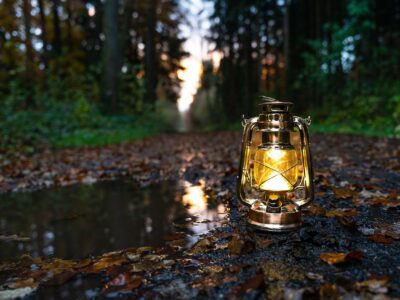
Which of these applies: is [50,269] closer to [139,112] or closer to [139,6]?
[139,112]

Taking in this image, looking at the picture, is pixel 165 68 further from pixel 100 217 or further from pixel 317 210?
pixel 317 210

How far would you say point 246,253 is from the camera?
74.9 inches

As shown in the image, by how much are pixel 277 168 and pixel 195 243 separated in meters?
0.70

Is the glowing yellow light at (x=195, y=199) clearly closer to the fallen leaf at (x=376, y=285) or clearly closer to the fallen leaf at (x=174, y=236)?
the fallen leaf at (x=174, y=236)

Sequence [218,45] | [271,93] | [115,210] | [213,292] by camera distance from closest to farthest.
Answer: [213,292] → [115,210] → [271,93] → [218,45]

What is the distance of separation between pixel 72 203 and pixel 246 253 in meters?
2.14

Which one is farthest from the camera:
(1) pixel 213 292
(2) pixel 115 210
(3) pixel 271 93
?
(3) pixel 271 93

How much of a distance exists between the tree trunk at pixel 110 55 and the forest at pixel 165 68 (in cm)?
4

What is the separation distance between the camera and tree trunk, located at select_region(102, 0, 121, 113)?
12.1 metres

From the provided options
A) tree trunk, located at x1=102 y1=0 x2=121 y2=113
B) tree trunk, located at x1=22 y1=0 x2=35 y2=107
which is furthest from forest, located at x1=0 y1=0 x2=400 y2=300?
tree trunk, located at x1=22 y1=0 x2=35 y2=107

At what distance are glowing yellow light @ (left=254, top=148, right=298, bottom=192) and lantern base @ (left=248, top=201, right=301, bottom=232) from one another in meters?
0.13

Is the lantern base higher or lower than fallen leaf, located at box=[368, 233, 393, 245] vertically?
higher

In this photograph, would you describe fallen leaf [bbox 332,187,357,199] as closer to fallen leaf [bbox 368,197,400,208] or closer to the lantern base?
fallen leaf [bbox 368,197,400,208]

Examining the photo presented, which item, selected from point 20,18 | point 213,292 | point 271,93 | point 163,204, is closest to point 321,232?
point 213,292
